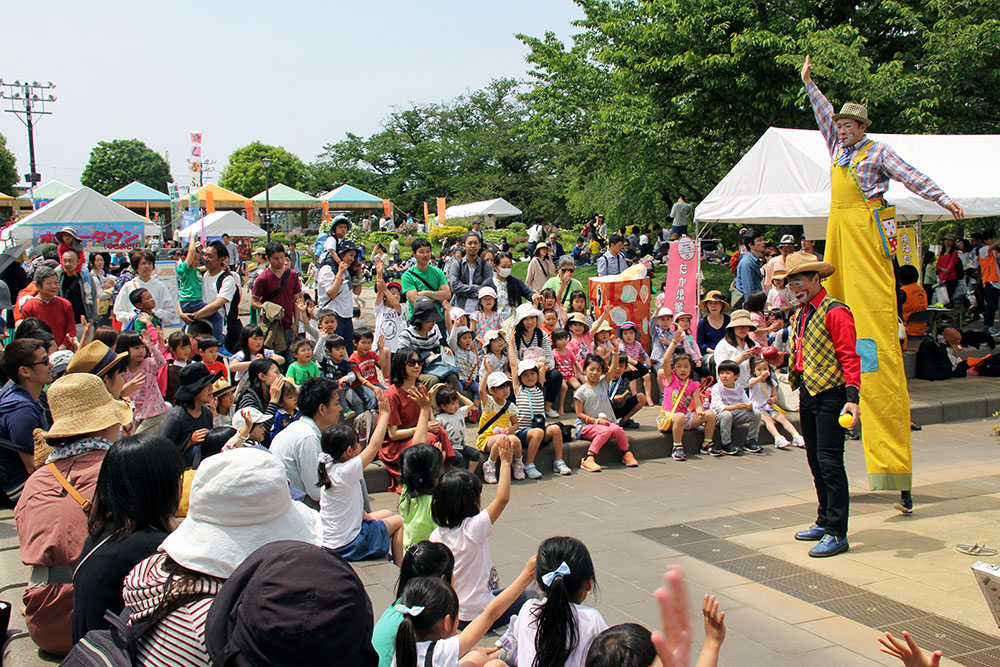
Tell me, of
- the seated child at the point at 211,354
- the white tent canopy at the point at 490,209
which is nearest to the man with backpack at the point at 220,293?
the seated child at the point at 211,354

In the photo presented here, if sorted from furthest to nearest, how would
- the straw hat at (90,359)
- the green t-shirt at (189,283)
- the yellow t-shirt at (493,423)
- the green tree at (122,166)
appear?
the green tree at (122,166), the green t-shirt at (189,283), the yellow t-shirt at (493,423), the straw hat at (90,359)

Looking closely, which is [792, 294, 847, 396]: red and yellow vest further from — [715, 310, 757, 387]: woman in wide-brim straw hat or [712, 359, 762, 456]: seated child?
[715, 310, 757, 387]: woman in wide-brim straw hat

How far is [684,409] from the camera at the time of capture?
8516 millimetres

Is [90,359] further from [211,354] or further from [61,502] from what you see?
[211,354]

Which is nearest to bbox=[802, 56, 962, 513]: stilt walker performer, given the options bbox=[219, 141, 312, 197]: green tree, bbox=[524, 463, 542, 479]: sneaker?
bbox=[524, 463, 542, 479]: sneaker

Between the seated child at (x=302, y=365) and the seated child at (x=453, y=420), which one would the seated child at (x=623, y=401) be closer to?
the seated child at (x=453, y=420)

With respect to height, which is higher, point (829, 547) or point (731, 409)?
point (731, 409)

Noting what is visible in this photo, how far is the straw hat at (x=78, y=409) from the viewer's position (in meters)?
3.77

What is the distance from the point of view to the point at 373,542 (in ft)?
17.7

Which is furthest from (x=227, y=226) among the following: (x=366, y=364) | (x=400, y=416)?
(x=400, y=416)

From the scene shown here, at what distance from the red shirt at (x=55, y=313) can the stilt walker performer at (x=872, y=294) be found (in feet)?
25.3

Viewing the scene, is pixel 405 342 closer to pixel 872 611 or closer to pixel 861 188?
pixel 861 188

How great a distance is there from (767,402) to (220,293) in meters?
6.30

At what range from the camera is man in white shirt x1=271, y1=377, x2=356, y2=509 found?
566cm
